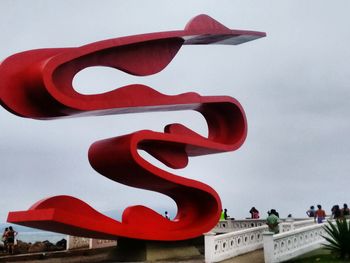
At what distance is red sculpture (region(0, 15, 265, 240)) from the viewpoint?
15.5m

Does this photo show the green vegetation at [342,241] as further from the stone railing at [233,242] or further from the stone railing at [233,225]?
the stone railing at [233,225]

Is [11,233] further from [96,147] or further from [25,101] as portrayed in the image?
[25,101]

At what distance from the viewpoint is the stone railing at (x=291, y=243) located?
16422mm

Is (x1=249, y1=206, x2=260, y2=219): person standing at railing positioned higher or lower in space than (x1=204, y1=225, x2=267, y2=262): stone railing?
higher

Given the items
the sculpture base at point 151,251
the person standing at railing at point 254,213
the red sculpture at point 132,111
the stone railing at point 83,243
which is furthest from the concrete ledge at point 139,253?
the person standing at railing at point 254,213

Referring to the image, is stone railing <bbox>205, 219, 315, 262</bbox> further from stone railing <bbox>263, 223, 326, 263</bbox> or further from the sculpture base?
stone railing <bbox>263, 223, 326, 263</bbox>

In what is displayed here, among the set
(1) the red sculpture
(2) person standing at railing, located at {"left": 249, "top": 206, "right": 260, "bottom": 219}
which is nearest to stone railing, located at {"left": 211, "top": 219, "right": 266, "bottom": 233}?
(2) person standing at railing, located at {"left": 249, "top": 206, "right": 260, "bottom": 219}

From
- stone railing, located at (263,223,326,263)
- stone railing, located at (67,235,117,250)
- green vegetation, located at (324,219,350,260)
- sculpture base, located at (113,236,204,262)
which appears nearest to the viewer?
green vegetation, located at (324,219,350,260)

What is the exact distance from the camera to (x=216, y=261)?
58.0 ft

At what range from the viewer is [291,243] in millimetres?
17719

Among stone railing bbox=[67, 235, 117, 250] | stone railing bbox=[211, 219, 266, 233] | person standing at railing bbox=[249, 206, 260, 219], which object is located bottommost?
stone railing bbox=[67, 235, 117, 250]

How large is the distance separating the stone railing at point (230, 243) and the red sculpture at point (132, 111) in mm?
1220

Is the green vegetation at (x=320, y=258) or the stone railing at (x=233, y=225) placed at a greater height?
the stone railing at (x=233, y=225)

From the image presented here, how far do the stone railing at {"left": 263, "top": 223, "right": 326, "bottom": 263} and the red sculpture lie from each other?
324 cm
